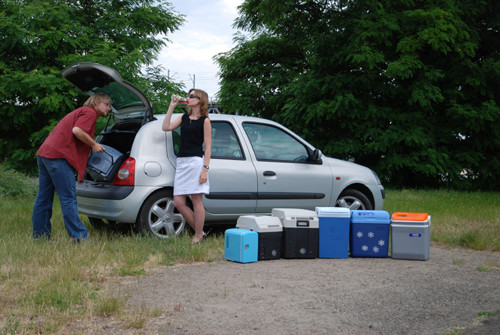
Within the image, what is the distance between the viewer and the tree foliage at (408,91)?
17.0 meters

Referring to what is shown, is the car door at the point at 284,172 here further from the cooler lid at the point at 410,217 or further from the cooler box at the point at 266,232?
the cooler lid at the point at 410,217

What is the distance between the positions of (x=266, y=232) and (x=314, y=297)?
1757 mm

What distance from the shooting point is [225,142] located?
7672mm

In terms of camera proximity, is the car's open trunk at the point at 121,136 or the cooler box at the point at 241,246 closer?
the cooler box at the point at 241,246

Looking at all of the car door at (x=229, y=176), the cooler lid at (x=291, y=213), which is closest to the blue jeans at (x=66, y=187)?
the car door at (x=229, y=176)

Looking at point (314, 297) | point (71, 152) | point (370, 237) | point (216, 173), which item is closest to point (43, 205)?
point (71, 152)

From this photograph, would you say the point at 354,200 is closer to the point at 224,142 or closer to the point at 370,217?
the point at 370,217

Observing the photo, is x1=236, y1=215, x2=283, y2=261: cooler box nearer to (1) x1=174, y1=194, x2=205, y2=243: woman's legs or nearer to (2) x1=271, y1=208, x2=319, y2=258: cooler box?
(2) x1=271, y1=208, x2=319, y2=258: cooler box

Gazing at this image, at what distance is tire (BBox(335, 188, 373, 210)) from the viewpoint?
8.38 meters

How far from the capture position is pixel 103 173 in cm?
686

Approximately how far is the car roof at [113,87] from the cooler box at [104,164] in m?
0.68

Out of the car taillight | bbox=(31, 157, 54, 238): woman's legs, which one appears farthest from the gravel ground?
bbox=(31, 157, 54, 238): woman's legs

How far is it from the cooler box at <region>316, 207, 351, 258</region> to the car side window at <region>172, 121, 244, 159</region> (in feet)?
4.97

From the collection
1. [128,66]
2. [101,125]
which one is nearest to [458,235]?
[101,125]
